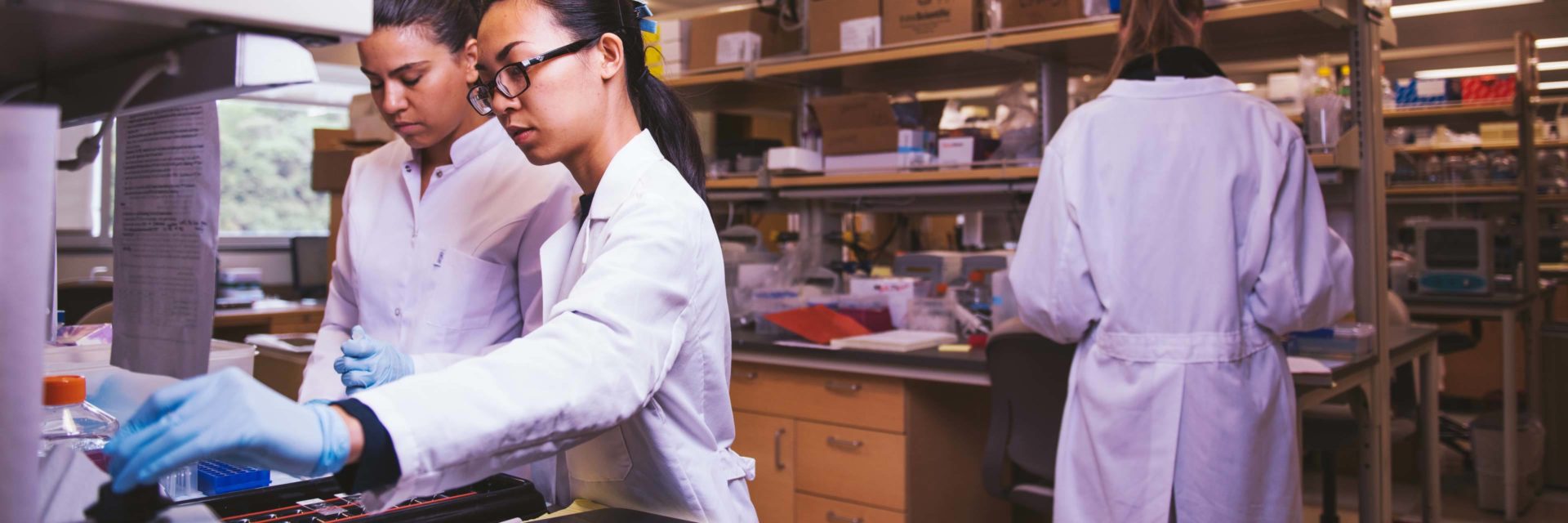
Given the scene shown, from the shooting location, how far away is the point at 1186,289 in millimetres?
2037

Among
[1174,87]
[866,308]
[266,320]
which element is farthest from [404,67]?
[266,320]

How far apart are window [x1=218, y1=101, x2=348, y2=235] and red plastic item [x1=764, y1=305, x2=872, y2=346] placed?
14.7ft

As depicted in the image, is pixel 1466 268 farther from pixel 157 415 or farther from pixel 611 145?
pixel 157 415

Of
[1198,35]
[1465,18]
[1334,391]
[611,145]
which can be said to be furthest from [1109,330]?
[1465,18]

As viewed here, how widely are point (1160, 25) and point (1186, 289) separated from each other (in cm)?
55

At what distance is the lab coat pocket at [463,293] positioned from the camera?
1.61 m

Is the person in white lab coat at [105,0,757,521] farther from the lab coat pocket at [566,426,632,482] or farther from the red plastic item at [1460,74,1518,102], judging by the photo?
the red plastic item at [1460,74,1518,102]

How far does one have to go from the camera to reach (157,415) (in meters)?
0.63

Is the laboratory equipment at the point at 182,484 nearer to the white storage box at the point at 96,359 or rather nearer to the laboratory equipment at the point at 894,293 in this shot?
the white storage box at the point at 96,359

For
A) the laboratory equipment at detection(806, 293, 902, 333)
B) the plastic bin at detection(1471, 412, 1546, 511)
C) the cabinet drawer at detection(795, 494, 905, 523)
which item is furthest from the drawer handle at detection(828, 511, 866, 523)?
the plastic bin at detection(1471, 412, 1546, 511)

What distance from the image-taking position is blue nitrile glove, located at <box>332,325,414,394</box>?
103cm

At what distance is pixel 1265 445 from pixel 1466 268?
328 centimetres

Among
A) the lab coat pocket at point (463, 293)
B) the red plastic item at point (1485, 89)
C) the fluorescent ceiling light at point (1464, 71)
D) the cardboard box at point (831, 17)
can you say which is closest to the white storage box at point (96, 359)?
the lab coat pocket at point (463, 293)

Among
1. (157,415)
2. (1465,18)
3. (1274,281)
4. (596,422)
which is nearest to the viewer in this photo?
(157,415)
